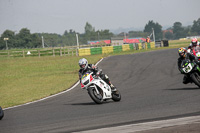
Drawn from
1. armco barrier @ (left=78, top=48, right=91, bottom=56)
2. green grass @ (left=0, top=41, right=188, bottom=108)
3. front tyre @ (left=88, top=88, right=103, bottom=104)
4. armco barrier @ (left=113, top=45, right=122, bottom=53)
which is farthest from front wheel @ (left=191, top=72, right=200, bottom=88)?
armco barrier @ (left=113, top=45, right=122, bottom=53)

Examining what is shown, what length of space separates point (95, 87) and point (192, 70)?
368 centimetres

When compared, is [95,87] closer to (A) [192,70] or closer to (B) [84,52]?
(A) [192,70]

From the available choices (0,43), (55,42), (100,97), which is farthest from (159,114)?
(0,43)

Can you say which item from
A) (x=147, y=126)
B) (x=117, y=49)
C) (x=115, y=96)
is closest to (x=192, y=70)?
(x=115, y=96)

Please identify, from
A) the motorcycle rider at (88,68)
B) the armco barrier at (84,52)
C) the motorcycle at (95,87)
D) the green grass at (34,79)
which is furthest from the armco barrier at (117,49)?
the motorcycle at (95,87)

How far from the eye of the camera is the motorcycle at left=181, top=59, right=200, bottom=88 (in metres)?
12.7

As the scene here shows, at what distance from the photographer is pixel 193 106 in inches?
336

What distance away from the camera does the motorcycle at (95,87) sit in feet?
36.6

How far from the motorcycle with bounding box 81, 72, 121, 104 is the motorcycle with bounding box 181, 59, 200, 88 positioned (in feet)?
9.95

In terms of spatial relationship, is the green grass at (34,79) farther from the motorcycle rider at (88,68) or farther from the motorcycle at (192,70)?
the motorcycle at (192,70)

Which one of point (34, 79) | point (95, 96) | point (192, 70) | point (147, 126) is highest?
point (192, 70)

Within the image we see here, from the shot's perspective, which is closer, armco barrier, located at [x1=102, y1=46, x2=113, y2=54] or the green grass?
the green grass

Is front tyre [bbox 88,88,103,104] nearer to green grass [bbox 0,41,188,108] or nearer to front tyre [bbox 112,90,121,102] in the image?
front tyre [bbox 112,90,121,102]

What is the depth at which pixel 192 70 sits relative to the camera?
12758 millimetres
